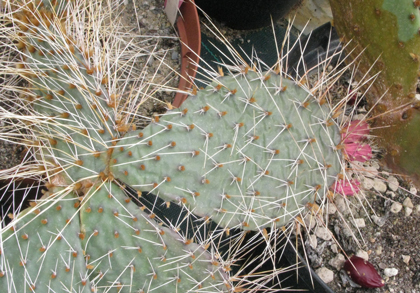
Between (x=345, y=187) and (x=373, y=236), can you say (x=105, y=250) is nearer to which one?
(x=345, y=187)

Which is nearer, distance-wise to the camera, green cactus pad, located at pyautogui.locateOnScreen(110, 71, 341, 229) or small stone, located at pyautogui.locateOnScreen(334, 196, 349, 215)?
green cactus pad, located at pyautogui.locateOnScreen(110, 71, 341, 229)

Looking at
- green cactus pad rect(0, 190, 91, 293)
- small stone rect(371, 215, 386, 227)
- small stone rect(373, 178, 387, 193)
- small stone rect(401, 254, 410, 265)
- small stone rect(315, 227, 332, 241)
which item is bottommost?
green cactus pad rect(0, 190, 91, 293)

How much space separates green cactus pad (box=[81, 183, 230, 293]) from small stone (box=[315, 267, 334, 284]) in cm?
37

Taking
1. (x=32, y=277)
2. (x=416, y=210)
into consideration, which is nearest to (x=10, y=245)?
(x=32, y=277)

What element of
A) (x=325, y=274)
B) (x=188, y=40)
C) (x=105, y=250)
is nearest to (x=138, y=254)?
(x=105, y=250)

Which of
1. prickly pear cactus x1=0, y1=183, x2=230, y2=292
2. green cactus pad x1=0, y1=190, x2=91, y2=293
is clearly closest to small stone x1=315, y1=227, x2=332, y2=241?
prickly pear cactus x1=0, y1=183, x2=230, y2=292

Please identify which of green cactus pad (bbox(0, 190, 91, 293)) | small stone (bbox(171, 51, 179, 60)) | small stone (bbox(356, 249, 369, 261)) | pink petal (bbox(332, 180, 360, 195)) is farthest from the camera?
small stone (bbox(171, 51, 179, 60))

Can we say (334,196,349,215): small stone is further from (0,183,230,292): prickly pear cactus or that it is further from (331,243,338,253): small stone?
(0,183,230,292): prickly pear cactus

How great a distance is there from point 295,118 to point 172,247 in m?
0.36

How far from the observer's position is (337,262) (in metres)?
1.03

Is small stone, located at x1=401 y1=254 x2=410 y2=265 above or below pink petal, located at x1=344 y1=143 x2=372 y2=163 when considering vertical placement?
below

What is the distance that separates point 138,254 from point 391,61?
2.19 ft

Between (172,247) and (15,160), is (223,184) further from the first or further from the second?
(15,160)

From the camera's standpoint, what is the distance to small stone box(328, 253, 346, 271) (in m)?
1.02
